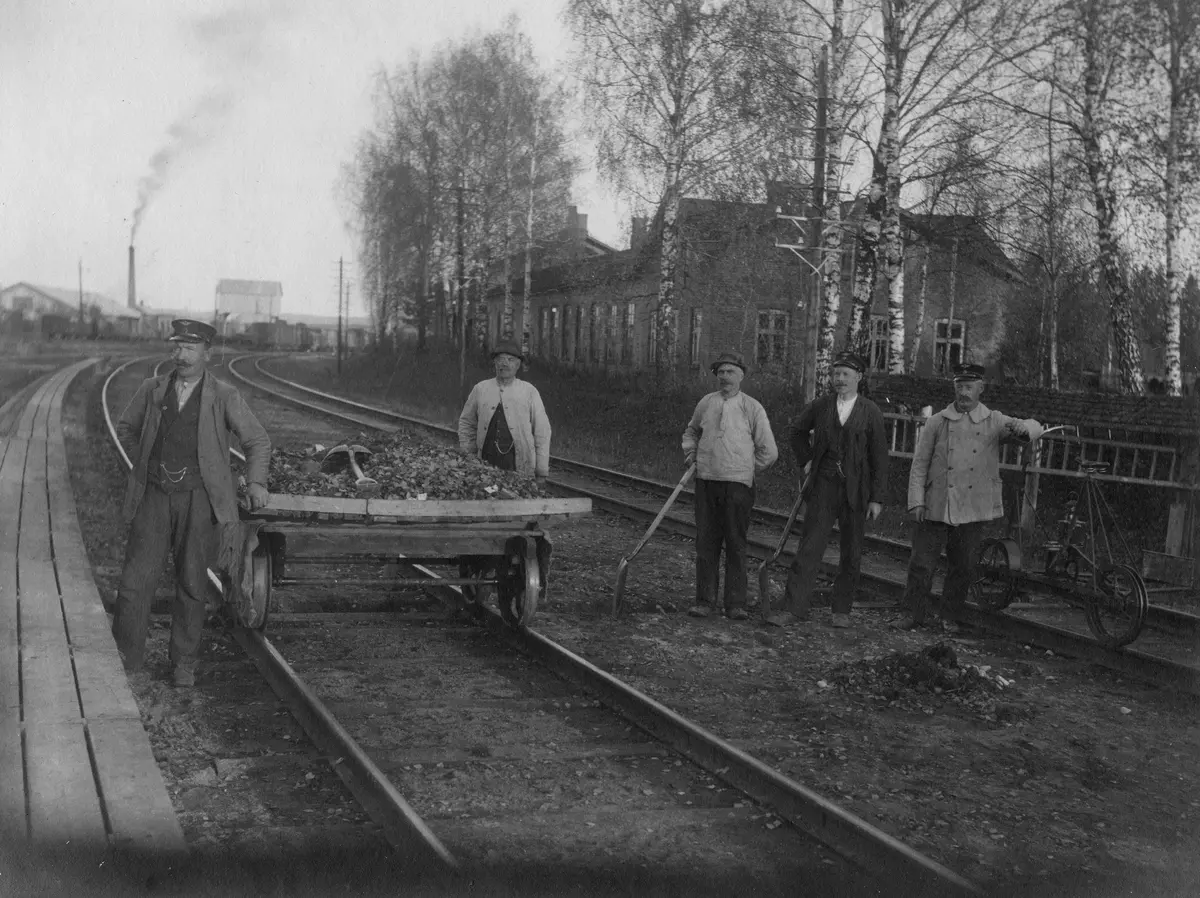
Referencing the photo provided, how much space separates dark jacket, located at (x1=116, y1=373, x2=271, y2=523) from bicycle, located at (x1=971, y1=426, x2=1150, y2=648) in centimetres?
497

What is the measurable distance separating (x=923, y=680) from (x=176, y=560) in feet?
13.0

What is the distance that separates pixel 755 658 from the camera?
7395mm

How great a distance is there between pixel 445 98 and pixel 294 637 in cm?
3437

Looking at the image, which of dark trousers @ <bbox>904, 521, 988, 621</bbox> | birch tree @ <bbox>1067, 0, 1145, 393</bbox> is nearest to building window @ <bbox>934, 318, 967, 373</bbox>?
birch tree @ <bbox>1067, 0, 1145, 393</bbox>

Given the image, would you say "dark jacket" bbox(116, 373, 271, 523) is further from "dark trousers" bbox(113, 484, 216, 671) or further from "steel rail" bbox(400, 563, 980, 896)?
"steel rail" bbox(400, 563, 980, 896)

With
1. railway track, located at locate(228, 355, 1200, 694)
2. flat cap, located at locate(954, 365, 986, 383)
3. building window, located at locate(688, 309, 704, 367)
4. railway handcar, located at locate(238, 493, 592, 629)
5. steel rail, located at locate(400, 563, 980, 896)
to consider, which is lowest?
railway track, located at locate(228, 355, 1200, 694)

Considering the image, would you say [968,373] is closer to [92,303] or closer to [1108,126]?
[1108,126]

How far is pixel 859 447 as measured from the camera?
821 cm

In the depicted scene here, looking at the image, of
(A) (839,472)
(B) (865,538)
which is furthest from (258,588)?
(B) (865,538)

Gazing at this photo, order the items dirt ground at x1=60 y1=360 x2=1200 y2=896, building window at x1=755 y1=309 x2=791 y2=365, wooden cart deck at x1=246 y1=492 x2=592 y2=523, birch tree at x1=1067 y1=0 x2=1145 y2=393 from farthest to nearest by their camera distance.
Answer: building window at x1=755 y1=309 x2=791 y2=365 < birch tree at x1=1067 y1=0 x2=1145 y2=393 < wooden cart deck at x1=246 y1=492 x2=592 y2=523 < dirt ground at x1=60 y1=360 x2=1200 y2=896

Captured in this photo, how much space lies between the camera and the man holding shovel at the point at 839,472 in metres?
8.19

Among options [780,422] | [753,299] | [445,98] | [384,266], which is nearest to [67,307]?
[384,266]

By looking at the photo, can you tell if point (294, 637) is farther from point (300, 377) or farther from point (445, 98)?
point (300, 377)

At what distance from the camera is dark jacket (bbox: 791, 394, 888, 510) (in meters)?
8.18
